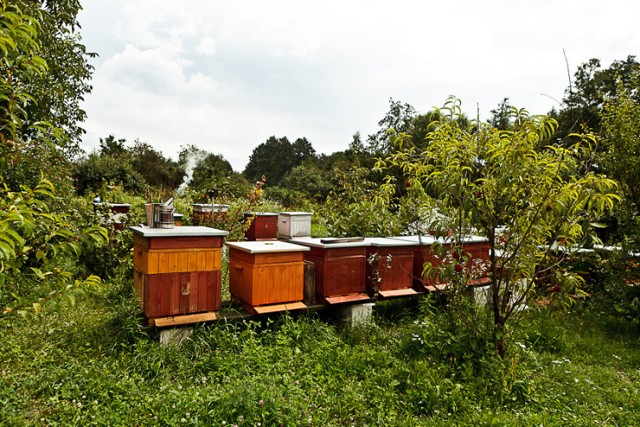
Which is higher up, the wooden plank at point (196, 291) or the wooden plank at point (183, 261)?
the wooden plank at point (183, 261)

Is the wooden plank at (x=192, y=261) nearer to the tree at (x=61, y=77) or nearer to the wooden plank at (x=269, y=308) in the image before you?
the wooden plank at (x=269, y=308)

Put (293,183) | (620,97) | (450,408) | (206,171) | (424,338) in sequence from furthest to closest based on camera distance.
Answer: (293,183)
(206,171)
(620,97)
(424,338)
(450,408)

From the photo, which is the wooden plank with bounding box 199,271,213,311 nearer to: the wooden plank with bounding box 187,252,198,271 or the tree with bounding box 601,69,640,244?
the wooden plank with bounding box 187,252,198,271

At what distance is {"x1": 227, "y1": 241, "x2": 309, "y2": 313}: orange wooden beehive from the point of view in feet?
13.0

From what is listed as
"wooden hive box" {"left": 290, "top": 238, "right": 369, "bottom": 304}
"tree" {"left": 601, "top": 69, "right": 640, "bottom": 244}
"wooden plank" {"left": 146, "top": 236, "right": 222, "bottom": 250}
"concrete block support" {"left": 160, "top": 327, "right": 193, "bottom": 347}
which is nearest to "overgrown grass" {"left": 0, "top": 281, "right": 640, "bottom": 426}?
"concrete block support" {"left": 160, "top": 327, "right": 193, "bottom": 347}

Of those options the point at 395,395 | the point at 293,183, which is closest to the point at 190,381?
the point at 395,395

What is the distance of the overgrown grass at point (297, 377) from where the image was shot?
2801 millimetres

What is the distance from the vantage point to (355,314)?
457 centimetres

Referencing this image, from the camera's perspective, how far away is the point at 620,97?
541cm

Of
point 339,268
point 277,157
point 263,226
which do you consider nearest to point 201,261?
point 339,268

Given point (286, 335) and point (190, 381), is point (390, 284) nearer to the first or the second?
point (286, 335)

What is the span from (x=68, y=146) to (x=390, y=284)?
222 inches

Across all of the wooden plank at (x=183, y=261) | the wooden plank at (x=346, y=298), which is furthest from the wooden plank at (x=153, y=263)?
the wooden plank at (x=346, y=298)

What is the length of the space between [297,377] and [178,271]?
1.42m
